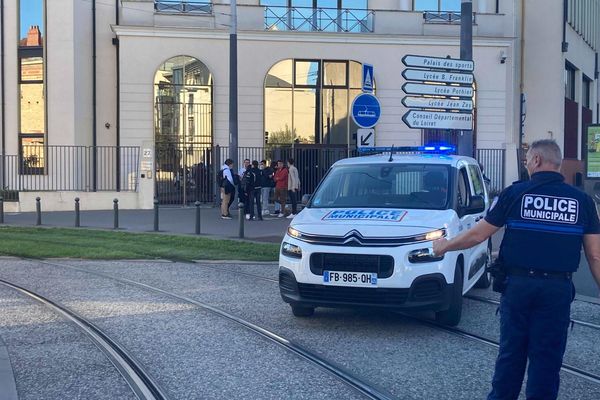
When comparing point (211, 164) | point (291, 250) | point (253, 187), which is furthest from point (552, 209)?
point (211, 164)

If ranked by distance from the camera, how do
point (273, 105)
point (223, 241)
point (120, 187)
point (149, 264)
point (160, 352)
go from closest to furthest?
point (160, 352) → point (149, 264) → point (223, 241) → point (120, 187) → point (273, 105)

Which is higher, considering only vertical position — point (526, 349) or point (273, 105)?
point (273, 105)

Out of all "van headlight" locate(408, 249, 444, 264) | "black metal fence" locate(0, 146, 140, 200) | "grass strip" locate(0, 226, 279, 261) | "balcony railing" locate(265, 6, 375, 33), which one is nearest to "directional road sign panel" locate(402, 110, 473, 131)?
"grass strip" locate(0, 226, 279, 261)

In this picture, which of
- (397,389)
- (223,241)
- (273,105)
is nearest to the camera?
(397,389)

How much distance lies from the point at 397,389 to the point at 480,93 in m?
25.3

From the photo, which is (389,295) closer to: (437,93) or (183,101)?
(437,93)

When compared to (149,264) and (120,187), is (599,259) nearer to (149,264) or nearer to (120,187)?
(149,264)

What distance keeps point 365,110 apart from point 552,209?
362 inches

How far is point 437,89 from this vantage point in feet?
46.6

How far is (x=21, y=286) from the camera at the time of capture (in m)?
10.8

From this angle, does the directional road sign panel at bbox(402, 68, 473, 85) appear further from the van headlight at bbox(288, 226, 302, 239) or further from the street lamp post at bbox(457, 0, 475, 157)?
the van headlight at bbox(288, 226, 302, 239)

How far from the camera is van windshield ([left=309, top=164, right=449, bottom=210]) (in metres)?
8.55

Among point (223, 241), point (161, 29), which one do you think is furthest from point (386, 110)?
point (223, 241)

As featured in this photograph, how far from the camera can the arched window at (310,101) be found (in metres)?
29.0
